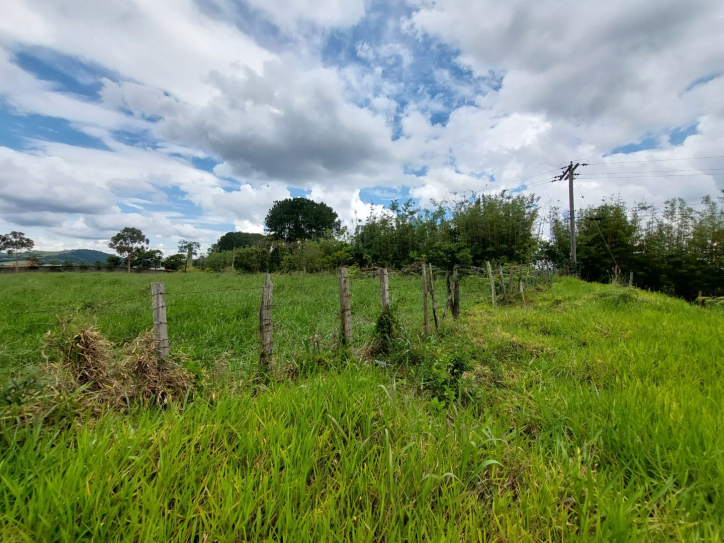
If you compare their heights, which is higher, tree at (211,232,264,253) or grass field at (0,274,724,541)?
tree at (211,232,264,253)

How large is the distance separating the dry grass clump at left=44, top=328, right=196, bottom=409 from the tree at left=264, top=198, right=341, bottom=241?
39158 mm

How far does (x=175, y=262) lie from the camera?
40.4 metres

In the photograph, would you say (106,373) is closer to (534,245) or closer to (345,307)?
(345,307)

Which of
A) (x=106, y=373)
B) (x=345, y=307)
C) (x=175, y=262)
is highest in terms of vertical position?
(x=175, y=262)

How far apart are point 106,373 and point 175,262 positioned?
45.4 m

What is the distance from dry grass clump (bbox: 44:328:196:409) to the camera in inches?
71.4

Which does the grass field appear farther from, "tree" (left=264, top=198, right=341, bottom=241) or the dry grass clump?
"tree" (left=264, top=198, right=341, bottom=241)

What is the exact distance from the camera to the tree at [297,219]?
135 feet

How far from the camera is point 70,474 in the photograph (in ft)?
3.79

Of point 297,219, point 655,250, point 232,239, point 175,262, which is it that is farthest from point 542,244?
point 232,239

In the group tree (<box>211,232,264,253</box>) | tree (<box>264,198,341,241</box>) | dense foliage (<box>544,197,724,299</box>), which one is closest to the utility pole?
dense foliage (<box>544,197,724,299</box>)

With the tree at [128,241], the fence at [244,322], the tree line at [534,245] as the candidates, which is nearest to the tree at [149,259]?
the tree at [128,241]

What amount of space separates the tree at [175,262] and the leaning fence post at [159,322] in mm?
44538

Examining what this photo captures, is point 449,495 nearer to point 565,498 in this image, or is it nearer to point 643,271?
point 565,498
